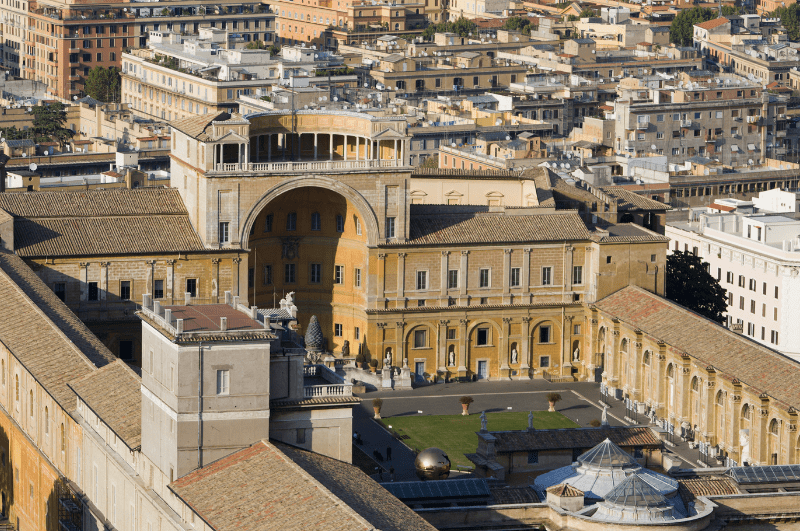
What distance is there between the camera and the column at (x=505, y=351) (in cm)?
14138

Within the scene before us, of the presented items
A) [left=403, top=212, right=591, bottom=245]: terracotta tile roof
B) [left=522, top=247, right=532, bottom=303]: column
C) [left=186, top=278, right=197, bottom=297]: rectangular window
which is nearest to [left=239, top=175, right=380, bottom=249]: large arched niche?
[left=403, top=212, right=591, bottom=245]: terracotta tile roof

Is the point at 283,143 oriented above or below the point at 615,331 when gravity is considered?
above

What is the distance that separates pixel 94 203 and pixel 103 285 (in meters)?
5.74

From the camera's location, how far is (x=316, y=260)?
142750mm

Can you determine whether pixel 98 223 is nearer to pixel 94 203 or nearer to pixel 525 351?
pixel 94 203

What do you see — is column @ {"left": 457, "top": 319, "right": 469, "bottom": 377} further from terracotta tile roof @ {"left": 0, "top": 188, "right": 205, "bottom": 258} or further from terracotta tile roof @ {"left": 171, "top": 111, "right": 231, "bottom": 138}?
terracotta tile roof @ {"left": 171, "top": 111, "right": 231, "bottom": 138}

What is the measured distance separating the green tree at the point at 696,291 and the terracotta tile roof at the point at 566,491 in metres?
58.1

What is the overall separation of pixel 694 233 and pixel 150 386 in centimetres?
7891

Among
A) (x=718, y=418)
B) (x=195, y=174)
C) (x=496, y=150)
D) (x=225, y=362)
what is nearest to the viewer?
(x=225, y=362)

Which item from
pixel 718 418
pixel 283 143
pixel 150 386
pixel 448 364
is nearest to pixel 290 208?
pixel 283 143

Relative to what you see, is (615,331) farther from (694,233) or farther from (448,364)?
(694,233)

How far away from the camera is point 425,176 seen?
509 ft

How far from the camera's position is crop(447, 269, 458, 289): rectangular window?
14012 cm

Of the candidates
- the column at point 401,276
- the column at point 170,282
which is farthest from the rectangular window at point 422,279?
the column at point 170,282
